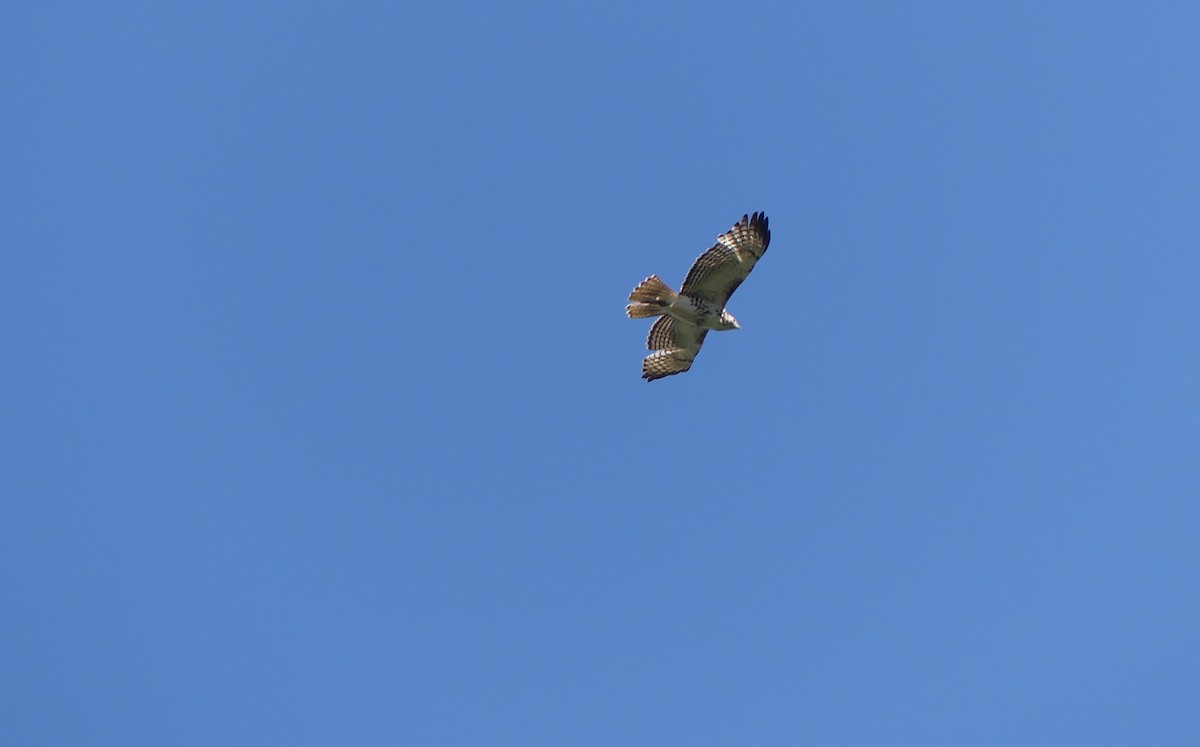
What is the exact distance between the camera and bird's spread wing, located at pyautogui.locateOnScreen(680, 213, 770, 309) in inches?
701

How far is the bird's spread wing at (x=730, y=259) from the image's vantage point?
1780cm

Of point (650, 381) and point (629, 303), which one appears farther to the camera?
point (650, 381)

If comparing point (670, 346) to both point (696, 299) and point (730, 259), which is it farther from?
point (730, 259)

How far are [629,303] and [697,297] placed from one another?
1.23 m

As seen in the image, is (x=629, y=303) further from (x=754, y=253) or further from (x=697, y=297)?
(x=754, y=253)

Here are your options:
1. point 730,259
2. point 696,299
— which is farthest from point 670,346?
point 730,259

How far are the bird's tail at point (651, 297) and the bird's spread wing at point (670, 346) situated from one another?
2.33ft

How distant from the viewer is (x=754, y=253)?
18.0m

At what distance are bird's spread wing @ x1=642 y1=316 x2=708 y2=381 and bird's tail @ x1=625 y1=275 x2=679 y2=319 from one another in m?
0.71

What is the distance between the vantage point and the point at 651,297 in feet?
62.0

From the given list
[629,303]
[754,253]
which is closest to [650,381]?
[629,303]

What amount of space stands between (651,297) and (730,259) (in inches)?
65.5

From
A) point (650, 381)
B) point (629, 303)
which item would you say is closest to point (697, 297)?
point (629, 303)

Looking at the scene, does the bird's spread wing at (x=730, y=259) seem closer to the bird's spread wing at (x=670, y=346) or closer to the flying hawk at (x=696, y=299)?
the flying hawk at (x=696, y=299)
